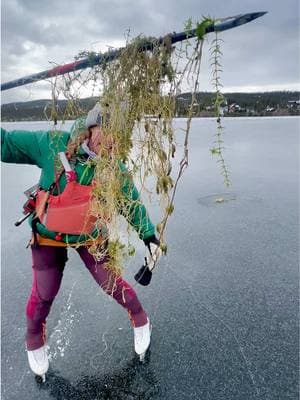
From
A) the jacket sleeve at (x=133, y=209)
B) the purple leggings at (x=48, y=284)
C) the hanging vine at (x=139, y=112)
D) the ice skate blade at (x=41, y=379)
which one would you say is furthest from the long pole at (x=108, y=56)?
the ice skate blade at (x=41, y=379)

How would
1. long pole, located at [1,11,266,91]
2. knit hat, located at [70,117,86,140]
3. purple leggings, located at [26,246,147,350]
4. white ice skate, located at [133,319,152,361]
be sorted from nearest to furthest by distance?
long pole, located at [1,11,266,91], knit hat, located at [70,117,86,140], purple leggings, located at [26,246,147,350], white ice skate, located at [133,319,152,361]

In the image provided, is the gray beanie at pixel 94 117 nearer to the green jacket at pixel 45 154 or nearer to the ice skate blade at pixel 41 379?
the green jacket at pixel 45 154

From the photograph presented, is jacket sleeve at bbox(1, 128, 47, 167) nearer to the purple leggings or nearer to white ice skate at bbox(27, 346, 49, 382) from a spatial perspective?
the purple leggings

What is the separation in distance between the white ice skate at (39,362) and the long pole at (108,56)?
1.91 metres

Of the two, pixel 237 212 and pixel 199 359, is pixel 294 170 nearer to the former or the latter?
pixel 237 212

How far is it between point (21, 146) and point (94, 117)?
591mm

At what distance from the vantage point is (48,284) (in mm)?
2637

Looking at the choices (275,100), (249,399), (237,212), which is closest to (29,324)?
(249,399)

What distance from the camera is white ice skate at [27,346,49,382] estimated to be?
2.73 meters

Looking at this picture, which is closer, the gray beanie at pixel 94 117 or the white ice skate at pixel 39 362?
the gray beanie at pixel 94 117

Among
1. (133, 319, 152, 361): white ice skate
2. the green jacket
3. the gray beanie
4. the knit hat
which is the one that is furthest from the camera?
(133, 319, 152, 361): white ice skate

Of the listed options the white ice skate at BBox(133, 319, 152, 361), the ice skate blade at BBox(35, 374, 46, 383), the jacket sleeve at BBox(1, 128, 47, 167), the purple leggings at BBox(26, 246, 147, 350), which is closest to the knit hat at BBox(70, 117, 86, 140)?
the jacket sleeve at BBox(1, 128, 47, 167)

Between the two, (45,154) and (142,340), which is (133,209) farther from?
(142,340)

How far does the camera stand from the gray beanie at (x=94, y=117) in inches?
79.9
